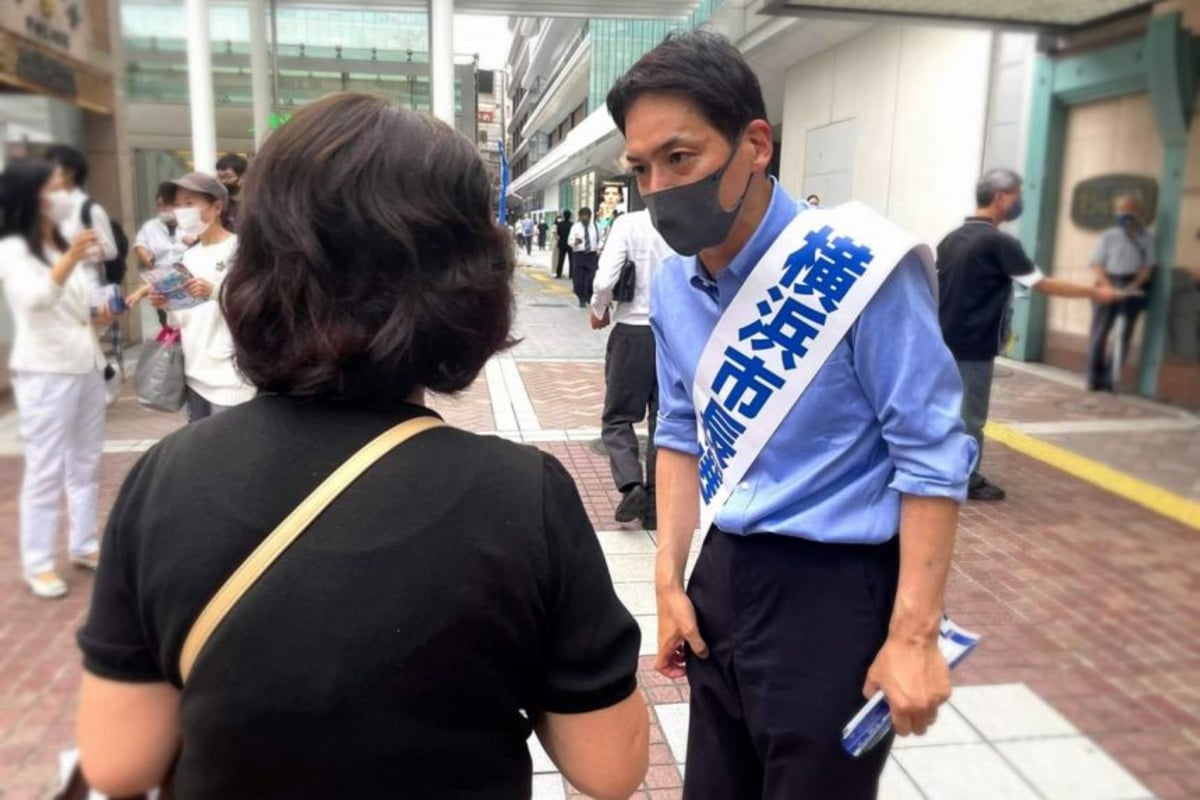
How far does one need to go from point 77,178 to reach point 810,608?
2.01 metres

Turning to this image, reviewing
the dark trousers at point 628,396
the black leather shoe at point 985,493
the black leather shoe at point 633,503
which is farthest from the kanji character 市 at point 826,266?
the black leather shoe at point 985,493

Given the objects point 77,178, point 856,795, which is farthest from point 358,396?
point 77,178

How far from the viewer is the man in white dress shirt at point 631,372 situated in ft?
16.3

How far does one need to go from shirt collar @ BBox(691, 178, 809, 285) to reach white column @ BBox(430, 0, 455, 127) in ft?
38.5

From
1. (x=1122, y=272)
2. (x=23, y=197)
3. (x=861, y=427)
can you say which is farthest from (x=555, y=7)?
(x=861, y=427)

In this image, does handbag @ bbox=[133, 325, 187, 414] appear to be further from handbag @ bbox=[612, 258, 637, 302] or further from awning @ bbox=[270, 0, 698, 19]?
awning @ bbox=[270, 0, 698, 19]

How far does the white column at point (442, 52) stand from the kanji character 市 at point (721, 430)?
1176 cm

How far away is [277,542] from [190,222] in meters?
3.38

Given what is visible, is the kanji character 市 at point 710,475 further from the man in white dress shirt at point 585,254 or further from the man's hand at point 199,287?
the man in white dress shirt at point 585,254

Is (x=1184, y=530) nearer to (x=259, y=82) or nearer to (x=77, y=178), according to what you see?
(x=77, y=178)

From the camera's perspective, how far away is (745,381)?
1.57 metres

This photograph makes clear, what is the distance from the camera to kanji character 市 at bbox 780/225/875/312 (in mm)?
1441

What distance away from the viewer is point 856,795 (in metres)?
1.54

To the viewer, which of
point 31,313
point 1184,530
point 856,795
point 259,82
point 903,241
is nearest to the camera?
point 903,241
